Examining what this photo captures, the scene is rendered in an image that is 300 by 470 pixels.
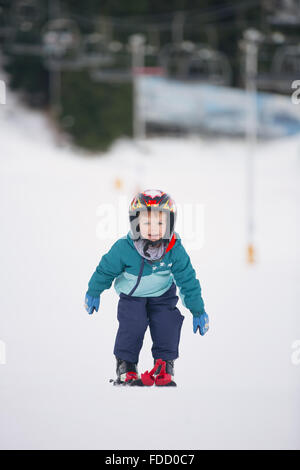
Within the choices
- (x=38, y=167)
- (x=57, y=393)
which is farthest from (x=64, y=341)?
(x=38, y=167)

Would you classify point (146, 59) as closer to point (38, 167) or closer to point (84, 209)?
point (38, 167)

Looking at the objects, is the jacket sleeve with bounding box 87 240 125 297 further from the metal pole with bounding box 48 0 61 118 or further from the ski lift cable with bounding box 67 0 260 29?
the ski lift cable with bounding box 67 0 260 29

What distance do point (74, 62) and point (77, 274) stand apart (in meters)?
7.74

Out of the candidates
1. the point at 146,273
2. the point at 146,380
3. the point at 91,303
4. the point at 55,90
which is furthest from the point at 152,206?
the point at 55,90

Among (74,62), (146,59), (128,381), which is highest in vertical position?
(146,59)

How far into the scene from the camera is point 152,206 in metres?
1.93

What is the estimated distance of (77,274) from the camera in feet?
9.33

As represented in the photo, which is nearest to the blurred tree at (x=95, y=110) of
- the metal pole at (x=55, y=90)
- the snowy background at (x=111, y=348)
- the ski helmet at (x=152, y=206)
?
the metal pole at (x=55, y=90)

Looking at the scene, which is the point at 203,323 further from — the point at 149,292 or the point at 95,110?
the point at 95,110

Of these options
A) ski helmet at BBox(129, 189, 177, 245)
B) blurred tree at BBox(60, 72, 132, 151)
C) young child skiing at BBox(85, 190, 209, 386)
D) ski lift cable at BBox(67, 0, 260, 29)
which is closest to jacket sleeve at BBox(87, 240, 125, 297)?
young child skiing at BBox(85, 190, 209, 386)

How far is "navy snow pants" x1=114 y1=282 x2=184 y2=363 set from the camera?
212 centimetres

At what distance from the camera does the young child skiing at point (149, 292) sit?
2.00 metres

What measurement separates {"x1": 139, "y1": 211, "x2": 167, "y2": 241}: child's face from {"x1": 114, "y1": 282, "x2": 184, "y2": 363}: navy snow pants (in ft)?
0.84

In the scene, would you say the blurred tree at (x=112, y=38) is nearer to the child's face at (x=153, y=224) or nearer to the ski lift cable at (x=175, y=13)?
the ski lift cable at (x=175, y=13)
